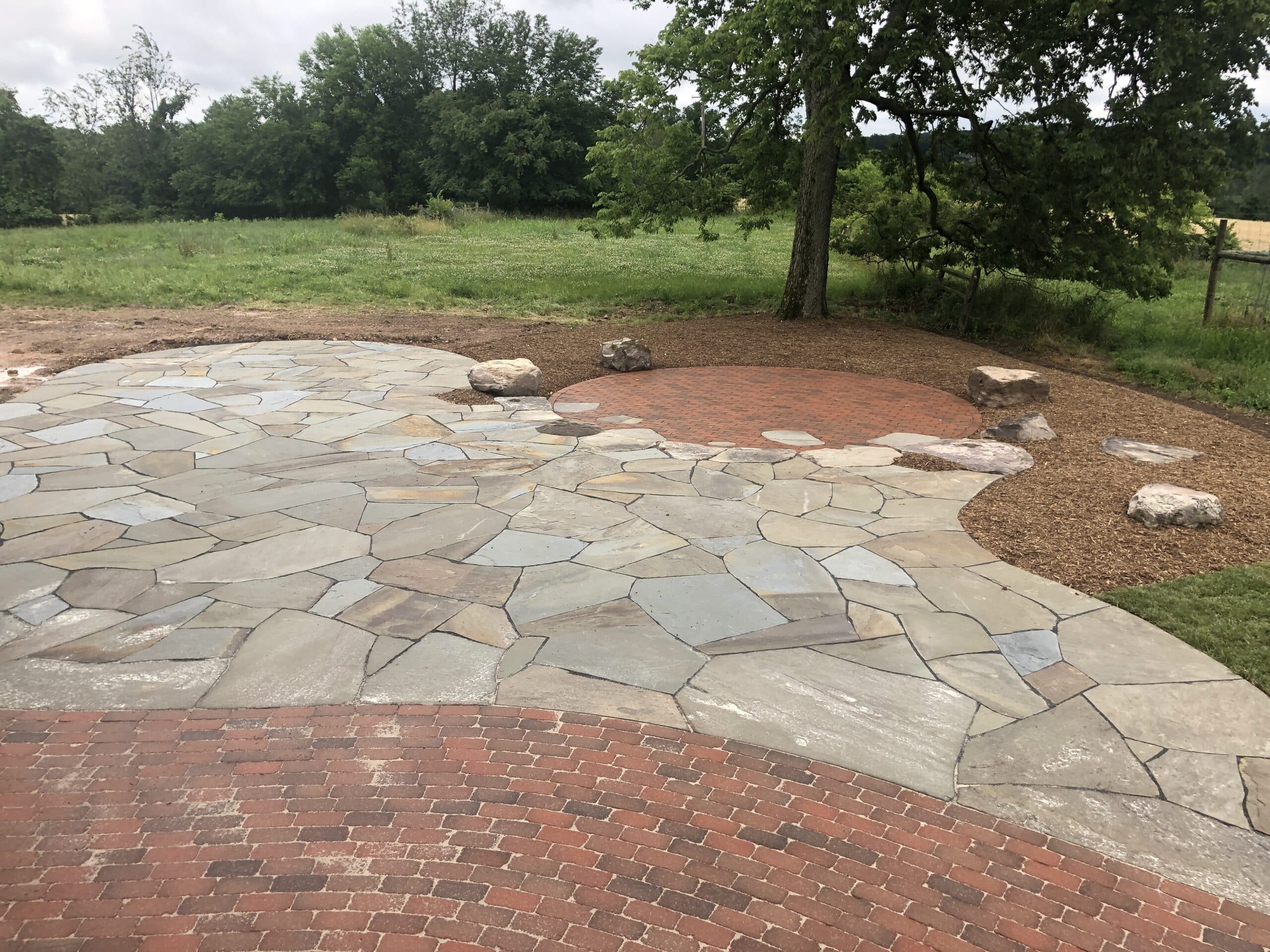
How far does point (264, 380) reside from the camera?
948cm

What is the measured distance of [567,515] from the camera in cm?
577

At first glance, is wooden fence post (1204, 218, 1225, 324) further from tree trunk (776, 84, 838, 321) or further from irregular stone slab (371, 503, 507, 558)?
irregular stone slab (371, 503, 507, 558)

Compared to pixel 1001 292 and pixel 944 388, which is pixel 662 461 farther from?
pixel 1001 292

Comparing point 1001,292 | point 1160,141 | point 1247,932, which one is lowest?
point 1247,932

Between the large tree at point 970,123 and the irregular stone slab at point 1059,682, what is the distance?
8471mm

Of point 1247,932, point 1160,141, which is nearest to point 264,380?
point 1247,932

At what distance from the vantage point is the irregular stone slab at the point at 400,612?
423 centimetres

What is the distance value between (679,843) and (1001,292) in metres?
13.6

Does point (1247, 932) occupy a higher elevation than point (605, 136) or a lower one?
lower

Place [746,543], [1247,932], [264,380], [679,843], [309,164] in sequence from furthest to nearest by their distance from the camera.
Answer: [309,164] < [264,380] < [746,543] < [679,843] < [1247,932]

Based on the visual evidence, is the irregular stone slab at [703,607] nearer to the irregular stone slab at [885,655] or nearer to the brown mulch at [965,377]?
the irregular stone slab at [885,655]

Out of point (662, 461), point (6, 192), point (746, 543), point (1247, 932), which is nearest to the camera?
point (1247, 932)

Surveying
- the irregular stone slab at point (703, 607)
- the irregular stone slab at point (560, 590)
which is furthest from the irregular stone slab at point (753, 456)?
the irregular stone slab at point (560, 590)

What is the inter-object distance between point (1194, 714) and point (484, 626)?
3.22 metres
